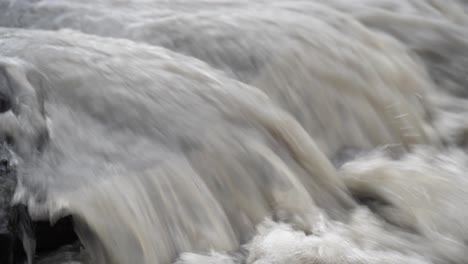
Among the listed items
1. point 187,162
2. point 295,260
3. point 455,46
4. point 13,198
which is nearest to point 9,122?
point 13,198

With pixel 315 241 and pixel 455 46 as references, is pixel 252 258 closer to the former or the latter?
pixel 315 241

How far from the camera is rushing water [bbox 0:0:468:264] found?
2191mm

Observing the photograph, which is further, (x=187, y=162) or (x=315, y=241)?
(x=187, y=162)

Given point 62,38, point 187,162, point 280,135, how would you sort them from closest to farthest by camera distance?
point 187,162
point 280,135
point 62,38

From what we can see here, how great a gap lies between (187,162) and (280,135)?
409mm

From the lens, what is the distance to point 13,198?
2.15 m

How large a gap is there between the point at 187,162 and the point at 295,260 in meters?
0.56

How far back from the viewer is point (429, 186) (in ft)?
8.16

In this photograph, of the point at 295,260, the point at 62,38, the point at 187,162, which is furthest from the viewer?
the point at 62,38

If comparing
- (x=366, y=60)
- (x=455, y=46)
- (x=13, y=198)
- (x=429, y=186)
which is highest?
(x=455, y=46)

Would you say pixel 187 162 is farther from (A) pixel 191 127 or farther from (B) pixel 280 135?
(B) pixel 280 135

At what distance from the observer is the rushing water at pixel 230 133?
219cm

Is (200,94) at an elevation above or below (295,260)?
above

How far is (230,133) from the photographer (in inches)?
101
